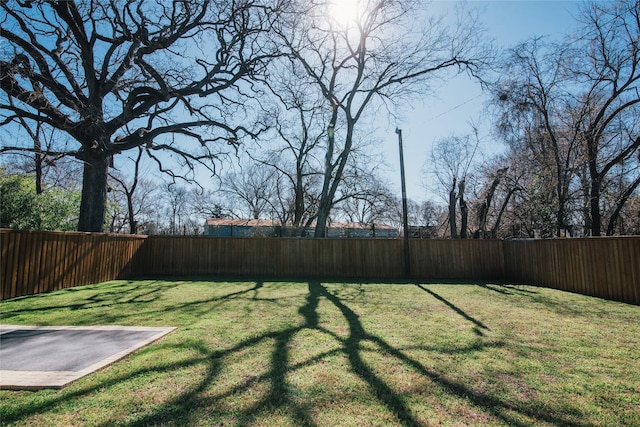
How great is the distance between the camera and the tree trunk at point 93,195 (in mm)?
10336

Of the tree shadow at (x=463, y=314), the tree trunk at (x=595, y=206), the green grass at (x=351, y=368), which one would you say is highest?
the tree trunk at (x=595, y=206)

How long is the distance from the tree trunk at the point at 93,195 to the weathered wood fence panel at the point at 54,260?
130 cm

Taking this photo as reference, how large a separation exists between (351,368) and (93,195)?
10975mm

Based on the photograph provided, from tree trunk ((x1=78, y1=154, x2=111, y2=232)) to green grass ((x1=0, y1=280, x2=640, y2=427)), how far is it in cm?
466

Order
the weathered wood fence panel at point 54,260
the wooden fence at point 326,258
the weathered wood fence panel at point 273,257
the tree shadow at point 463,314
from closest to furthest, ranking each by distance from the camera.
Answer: the tree shadow at point 463,314 < the weathered wood fence panel at point 54,260 < the wooden fence at point 326,258 < the weathered wood fence panel at point 273,257

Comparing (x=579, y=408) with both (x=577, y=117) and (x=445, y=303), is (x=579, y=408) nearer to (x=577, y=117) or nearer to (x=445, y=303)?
(x=445, y=303)

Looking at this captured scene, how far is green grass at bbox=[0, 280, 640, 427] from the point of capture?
2191 millimetres

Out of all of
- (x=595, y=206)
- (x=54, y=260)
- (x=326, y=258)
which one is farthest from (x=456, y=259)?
(x=54, y=260)

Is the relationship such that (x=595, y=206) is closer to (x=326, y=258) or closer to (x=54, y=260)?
(x=326, y=258)

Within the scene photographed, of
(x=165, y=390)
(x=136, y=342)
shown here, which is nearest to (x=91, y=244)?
(x=136, y=342)

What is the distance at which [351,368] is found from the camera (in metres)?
3.03

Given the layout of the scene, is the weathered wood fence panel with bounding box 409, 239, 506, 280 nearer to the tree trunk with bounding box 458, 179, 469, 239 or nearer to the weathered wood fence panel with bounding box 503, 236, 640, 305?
the weathered wood fence panel with bounding box 503, 236, 640, 305

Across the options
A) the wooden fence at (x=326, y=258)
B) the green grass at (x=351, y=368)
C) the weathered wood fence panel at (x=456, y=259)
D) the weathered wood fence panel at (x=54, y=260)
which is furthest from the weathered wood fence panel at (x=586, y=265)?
the weathered wood fence panel at (x=54, y=260)

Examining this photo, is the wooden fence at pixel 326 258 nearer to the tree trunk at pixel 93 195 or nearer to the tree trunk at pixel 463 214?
the tree trunk at pixel 93 195
